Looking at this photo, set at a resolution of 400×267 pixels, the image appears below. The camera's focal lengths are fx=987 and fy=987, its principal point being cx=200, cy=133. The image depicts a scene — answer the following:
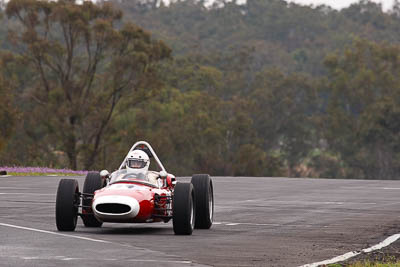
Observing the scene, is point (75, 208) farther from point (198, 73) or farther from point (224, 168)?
point (198, 73)

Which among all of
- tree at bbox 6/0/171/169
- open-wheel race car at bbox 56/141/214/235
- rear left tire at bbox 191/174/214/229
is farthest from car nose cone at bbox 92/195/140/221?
tree at bbox 6/0/171/169

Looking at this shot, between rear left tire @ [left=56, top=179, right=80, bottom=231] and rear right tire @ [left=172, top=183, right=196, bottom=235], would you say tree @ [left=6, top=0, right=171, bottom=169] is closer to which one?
rear left tire @ [left=56, top=179, right=80, bottom=231]

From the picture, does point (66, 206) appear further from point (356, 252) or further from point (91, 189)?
point (356, 252)

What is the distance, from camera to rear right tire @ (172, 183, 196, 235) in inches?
614

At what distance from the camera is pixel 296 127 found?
10394 centimetres

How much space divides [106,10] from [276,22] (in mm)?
84609

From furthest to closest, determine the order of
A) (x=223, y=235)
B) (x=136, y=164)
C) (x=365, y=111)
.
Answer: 1. (x=365, y=111)
2. (x=136, y=164)
3. (x=223, y=235)

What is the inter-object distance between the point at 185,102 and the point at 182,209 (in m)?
77.3

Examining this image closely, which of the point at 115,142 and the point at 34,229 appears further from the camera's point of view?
the point at 115,142

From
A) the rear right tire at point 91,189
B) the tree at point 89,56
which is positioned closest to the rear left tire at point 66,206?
the rear right tire at point 91,189

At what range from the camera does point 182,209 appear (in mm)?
15594

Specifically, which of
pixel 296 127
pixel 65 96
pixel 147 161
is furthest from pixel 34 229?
pixel 296 127

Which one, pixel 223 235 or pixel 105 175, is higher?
pixel 105 175

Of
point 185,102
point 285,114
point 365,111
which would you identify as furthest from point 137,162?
point 285,114
